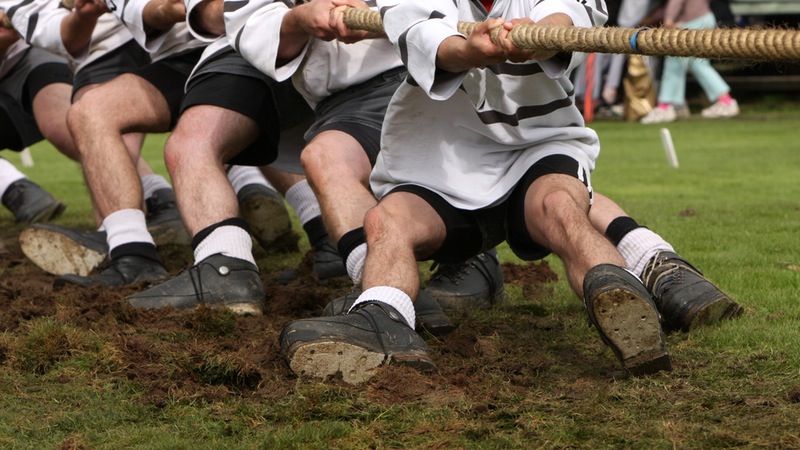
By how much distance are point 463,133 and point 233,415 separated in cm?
134

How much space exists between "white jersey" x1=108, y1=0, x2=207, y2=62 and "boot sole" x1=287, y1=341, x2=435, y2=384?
2257mm

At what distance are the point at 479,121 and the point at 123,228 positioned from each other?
182cm

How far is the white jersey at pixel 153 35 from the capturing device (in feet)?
16.6

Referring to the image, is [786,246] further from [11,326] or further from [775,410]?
[11,326]

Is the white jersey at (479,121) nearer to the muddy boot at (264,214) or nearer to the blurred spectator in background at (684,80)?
the muddy boot at (264,214)

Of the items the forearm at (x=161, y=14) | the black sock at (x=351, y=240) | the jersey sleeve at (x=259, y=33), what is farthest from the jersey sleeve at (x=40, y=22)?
the black sock at (x=351, y=240)

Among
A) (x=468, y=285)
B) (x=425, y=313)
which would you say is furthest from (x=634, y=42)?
(x=468, y=285)

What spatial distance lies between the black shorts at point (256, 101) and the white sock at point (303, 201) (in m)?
0.54

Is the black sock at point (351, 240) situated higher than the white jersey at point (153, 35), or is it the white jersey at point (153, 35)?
the white jersey at point (153, 35)

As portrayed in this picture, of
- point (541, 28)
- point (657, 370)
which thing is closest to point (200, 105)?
point (541, 28)

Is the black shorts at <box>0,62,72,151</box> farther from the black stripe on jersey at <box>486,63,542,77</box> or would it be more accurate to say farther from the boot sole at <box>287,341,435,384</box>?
the boot sole at <box>287,341,435,384</box>

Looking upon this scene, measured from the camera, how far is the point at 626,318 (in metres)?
3.13

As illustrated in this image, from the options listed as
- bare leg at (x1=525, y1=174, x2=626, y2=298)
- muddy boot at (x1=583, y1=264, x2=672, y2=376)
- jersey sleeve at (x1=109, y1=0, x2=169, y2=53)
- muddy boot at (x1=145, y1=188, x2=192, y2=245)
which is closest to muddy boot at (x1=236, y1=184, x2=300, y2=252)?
muddy boot at (x1=145, y1=188, x2=192, y2=245)

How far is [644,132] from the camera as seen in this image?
1362cm
